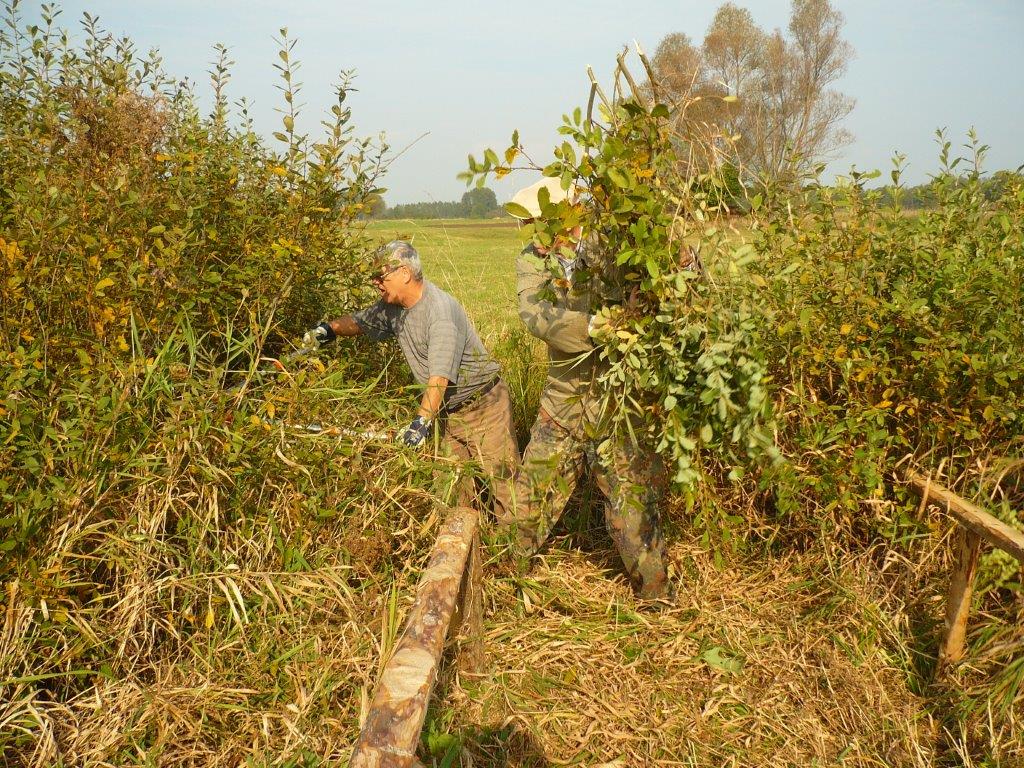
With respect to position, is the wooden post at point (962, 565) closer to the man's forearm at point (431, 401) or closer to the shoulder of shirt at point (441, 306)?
the man's forearm at point (431, 401)

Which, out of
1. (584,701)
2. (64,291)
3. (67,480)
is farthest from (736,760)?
(64,291)

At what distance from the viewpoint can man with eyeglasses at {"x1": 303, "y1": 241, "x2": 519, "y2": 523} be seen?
13.2 ft

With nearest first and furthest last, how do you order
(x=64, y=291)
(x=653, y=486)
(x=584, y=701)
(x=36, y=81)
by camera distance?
(x=64, y=291) < (x=584, y=701) < (x=36, y=81) < (x=653, y=486)

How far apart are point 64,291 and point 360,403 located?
132 cm

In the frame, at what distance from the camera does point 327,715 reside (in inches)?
98.9

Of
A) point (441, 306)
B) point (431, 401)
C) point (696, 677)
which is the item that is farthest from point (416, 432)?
point (696, 677)

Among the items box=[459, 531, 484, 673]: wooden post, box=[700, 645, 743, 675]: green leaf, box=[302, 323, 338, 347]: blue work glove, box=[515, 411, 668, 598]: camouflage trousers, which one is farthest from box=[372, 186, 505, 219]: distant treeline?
box=[700, 645, 743, 675]: green leaf

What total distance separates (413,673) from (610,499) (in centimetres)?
187

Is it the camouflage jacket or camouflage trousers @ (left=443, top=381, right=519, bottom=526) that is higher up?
the camouflage jacket

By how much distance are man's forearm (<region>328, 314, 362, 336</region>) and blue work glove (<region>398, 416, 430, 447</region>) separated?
2.82 ft

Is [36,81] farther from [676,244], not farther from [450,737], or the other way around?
[450,737]

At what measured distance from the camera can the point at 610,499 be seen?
3637 millimetres

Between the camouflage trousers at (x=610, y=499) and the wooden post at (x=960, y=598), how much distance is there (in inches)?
48.5

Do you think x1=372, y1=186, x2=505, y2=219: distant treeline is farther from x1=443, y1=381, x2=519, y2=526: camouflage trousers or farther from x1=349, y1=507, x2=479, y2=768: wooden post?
x1=349, y1=507, x2=479, y2=768: wooden post
